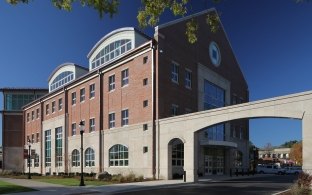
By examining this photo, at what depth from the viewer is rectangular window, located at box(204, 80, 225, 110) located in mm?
47028

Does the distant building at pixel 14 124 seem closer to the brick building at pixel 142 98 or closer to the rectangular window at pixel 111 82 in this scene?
the brick building at pixel 142 98

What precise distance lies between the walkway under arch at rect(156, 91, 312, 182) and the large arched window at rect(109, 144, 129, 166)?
5726mm

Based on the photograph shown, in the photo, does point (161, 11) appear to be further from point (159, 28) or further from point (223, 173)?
A: point (223, 173)

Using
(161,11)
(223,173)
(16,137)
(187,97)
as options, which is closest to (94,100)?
(187,97)

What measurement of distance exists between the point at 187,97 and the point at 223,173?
12329mm

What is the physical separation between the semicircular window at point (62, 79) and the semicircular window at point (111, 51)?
25.0 feet

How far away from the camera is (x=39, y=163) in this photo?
215 ft

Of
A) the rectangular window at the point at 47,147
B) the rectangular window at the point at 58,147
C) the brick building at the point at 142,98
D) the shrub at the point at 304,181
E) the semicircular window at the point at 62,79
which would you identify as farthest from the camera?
the rectangular window at the point at 47,147

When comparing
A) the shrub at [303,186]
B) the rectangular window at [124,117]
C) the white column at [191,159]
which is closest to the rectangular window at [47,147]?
the rectangular window at [124,117]

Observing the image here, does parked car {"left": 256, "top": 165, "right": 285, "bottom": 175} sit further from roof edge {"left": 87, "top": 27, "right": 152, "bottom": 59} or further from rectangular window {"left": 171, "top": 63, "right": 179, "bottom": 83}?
roof edge {"left": 87, "top": 27, "right": 152, "bottom": 59}

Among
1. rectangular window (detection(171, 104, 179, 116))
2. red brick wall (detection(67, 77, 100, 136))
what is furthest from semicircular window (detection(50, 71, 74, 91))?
rectangular window (detection(171, 104, 179, 116))

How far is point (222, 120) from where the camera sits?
99.0 feet

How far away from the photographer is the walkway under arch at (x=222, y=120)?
24.3m

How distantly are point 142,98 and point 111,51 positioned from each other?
10256 mm
